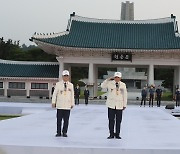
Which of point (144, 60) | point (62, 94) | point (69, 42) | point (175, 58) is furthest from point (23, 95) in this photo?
point (62, 94)

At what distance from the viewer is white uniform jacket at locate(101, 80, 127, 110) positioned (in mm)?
8125

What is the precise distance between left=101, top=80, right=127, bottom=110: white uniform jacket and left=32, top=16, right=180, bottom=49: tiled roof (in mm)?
22132

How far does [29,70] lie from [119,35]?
27.5 ft

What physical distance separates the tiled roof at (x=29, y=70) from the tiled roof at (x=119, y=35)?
3.15 meters

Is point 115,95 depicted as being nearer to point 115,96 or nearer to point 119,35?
point 115,96

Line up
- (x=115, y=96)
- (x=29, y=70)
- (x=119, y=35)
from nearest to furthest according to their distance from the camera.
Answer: (x=115, y=96) < (x=119, y=35) < (x=29, y=70)

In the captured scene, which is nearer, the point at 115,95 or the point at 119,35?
the point at 115,95

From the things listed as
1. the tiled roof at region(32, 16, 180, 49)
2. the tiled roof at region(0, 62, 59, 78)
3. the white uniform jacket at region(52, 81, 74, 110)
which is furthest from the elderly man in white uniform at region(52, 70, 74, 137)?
the tiled roof at region(0, 62, 59, 78)

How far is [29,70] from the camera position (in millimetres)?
33500

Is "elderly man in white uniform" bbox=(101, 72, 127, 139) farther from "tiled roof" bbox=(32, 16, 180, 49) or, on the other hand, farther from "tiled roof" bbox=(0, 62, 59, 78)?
"tiled roof" bbox=(0, 62, 59, 78)

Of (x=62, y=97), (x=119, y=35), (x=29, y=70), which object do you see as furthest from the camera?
(x=29, y=70)

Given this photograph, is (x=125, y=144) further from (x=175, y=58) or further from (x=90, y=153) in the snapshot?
(x=175, y=58)

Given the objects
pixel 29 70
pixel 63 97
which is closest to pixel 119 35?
pixel 29 70

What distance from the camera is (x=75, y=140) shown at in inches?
316
